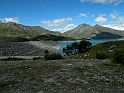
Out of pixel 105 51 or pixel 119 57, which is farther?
pixel 105 51

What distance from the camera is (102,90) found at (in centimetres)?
874

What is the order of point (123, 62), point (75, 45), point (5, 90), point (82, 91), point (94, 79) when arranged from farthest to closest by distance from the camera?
point (75, 45) < point (123, 62) < point (94, 79) < point (5, 90) < point (82, 91)

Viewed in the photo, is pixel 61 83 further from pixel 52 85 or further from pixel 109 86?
pixel 109 86

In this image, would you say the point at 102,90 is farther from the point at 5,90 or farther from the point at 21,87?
the point at 5,90

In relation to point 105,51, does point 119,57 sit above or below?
above

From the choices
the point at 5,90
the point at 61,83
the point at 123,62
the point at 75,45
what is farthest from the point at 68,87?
the point at 75,45

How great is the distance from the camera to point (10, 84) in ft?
34.2

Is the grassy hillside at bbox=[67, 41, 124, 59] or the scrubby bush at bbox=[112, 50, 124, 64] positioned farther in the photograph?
the grassy hillside at bbox=[67, 41, 124, 59]

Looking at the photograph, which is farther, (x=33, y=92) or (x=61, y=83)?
(x=61, y=83)

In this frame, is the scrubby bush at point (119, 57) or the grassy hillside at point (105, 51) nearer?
the scrubby bush at point (119, 57)

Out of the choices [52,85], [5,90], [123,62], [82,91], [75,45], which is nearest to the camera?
[82,91]

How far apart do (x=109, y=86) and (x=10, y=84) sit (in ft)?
22.2

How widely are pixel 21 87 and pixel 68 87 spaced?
10.2 ft

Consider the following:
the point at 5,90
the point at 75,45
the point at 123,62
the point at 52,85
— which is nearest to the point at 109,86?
the point at 52,85
